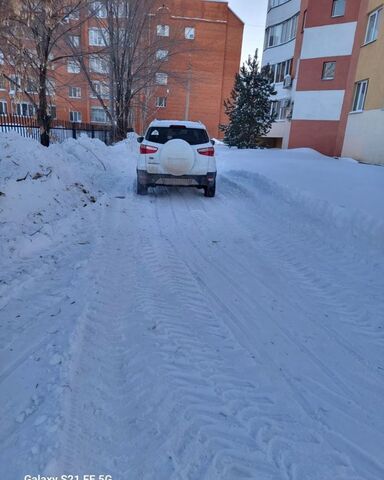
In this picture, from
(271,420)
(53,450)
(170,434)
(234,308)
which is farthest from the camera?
(234,308)

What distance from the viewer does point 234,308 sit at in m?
3.74

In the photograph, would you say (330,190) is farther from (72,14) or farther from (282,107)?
(282,107)

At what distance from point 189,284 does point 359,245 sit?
3.11 meters

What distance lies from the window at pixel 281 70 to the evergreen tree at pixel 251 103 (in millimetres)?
7815

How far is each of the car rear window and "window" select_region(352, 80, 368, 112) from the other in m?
13.4

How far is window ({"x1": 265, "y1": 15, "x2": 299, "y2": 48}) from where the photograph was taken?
92.0ft

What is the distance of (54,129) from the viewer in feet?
48.6

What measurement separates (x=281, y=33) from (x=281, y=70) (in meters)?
3.34

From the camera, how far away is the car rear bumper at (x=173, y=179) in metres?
8.89

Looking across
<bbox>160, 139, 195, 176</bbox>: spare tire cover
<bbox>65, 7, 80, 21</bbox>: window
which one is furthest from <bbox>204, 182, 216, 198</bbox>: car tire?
<bbox>65, 7, 80, 21</bbox>: window

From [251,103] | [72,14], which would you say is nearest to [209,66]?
[251,103]

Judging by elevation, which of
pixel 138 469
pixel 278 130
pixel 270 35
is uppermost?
pixel 270 35

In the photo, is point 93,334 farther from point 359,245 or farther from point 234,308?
point 359,245

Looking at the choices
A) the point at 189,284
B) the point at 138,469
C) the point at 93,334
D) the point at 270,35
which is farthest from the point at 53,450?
the point at 270,35
